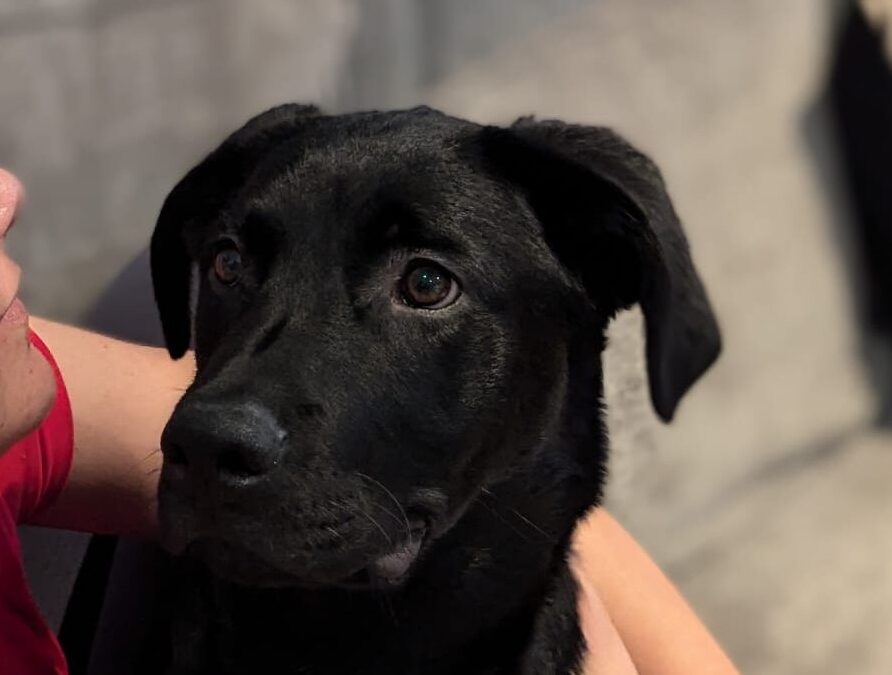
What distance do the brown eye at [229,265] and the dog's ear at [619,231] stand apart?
0.79 feet

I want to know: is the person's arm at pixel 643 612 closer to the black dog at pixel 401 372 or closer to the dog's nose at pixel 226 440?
the black dog at pixel 401 372

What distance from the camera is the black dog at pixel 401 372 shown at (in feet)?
2.81

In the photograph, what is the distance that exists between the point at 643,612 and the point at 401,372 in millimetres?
504

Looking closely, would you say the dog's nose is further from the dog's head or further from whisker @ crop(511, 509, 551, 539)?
whisker @ crop(511, 509, 551, 539)

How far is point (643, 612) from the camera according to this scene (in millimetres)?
1267

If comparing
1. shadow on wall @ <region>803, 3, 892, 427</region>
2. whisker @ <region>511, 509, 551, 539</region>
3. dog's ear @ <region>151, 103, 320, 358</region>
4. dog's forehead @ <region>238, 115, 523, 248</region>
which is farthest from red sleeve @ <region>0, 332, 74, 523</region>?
shadow on wall @ <region>803, 3, 892, 427</region>

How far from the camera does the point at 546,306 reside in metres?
1.02

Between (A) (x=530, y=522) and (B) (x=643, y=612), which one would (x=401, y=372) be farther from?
(B) (x=643, y=612)

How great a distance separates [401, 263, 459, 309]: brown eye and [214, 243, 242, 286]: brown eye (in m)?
0.16

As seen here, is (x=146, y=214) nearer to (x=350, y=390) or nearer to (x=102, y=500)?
(x=102, y=500)

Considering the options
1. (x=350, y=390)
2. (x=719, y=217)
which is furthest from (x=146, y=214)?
(x=719, y=217)

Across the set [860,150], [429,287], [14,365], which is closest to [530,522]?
[429,287]

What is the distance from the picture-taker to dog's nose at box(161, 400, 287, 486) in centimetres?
80

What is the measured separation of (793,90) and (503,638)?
4.15 feet
